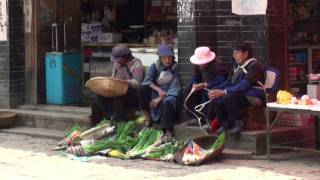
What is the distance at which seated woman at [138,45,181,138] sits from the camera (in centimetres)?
974

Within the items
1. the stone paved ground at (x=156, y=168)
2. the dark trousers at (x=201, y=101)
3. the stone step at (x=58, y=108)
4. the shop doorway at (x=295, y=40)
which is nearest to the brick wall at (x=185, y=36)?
the dark trousers at (x=201, y=101)

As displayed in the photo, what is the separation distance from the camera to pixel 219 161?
9062 mm

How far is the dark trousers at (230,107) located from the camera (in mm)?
8906

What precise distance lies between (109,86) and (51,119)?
223 cm

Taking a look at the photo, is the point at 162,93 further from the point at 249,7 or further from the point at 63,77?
the point at 63,77

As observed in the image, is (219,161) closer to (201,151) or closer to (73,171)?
(201,151)

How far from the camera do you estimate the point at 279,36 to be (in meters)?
9.70

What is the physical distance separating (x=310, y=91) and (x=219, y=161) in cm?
147

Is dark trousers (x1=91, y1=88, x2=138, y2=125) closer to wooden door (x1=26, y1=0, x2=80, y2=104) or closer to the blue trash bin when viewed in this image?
the blue trash bin

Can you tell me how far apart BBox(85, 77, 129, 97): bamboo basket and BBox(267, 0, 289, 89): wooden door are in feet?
7.01

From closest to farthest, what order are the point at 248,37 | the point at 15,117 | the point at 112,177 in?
the point at 112,177 < the point at 248,37 < the point at 15,117

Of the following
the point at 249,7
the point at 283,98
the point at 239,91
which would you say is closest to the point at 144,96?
the point at 239,91

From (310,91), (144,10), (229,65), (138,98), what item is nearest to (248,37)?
(229,65)

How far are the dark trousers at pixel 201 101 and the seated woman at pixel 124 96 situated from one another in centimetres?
101
